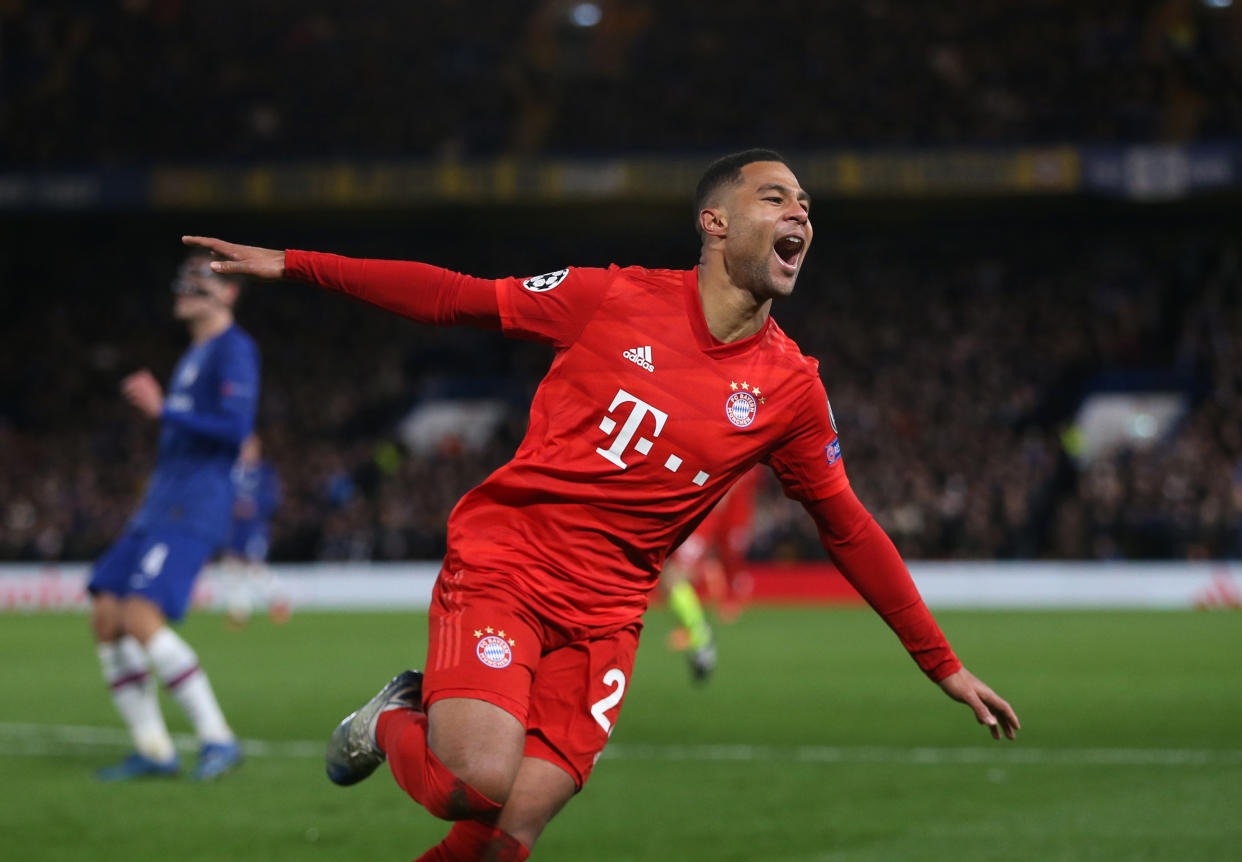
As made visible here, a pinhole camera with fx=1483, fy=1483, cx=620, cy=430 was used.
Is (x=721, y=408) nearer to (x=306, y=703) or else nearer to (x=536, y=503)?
(x=536, y=503)

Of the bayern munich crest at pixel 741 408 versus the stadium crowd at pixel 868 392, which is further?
the stadium crowd at pixel 868 392

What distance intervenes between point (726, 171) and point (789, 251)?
302 millimetres

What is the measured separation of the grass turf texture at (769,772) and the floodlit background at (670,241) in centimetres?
502

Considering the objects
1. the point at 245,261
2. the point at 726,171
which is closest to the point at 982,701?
the point at 726,171

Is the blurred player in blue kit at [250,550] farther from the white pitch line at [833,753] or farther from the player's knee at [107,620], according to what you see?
the player's knee at [107,620]

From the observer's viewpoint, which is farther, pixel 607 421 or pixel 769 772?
pixel 769 772

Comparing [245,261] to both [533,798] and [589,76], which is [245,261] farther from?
[589,76]

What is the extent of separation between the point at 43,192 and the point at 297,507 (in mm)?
8772

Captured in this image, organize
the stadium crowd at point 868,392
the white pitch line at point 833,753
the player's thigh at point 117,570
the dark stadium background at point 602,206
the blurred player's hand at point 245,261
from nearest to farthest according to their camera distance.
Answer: the blurred player's hand at point 245,261 < the player's thigh at point 117,570 < the white pitch line at point 833,753 < the stadium crowd at point 868,392 < the dark stadium background at point 602,206

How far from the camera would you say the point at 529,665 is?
12.8 feet

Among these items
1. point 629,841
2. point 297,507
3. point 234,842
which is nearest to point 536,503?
point 629,841

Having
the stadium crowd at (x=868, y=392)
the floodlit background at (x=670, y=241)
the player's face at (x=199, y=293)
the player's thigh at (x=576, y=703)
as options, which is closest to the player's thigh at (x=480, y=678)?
the player's thigh at (x=576, y=703)

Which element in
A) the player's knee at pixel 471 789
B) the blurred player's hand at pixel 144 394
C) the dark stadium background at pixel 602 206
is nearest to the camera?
the player's knee at pixel 471 789

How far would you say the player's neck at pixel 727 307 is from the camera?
13.7 feet
